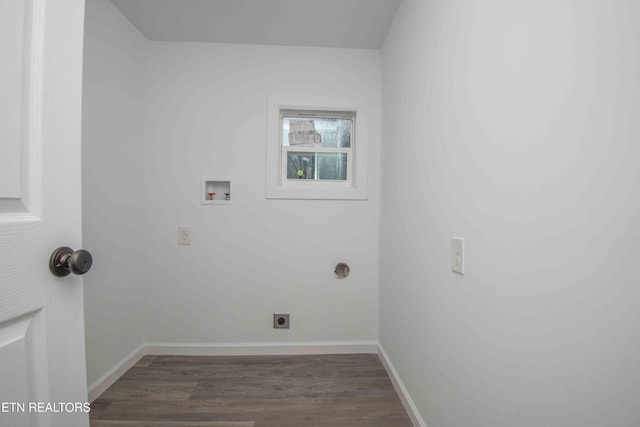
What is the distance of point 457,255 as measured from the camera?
933mm

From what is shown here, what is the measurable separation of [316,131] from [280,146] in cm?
33

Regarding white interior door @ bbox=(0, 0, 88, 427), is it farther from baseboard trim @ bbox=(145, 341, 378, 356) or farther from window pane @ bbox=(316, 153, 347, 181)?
window pane @ bbox=(316, 153, 347, 181)

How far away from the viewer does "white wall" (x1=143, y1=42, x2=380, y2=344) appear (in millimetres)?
1850

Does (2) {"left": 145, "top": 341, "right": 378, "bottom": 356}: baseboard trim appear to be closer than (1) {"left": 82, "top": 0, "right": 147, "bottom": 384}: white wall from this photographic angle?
No

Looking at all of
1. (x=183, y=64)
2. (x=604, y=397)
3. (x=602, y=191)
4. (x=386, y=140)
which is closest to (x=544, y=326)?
(x=604, y=397)

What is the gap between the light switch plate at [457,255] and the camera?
90cm

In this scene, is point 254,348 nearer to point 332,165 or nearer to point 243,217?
point 243,217

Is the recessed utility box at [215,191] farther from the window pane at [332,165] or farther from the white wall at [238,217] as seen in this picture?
the window pane at [332,165]

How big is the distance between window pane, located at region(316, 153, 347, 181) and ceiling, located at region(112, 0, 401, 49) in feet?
2.73

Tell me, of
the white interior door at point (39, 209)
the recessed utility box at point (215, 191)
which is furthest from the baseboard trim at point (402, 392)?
the recessed utility box at point (215, 191)

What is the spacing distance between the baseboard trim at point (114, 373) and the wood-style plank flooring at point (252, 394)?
0.04 meters

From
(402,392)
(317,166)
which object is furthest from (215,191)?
(402,392)

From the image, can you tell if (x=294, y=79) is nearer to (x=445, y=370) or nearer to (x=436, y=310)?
(x=436, y=310)

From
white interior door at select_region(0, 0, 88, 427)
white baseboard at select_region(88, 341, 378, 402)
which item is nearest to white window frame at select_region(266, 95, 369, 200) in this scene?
white baseboard at select_region(88, 341, 378, 402)
